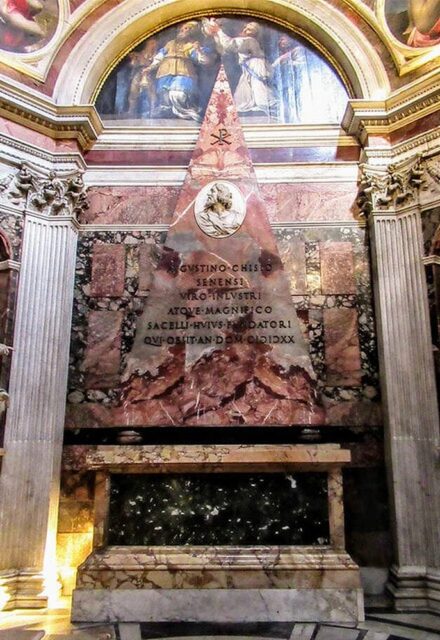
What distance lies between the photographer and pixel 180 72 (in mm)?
7852

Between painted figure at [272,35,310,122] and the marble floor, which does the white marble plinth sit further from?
painted figure at [272,35,310,122]

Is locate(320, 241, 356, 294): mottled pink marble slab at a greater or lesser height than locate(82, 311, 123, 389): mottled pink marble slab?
greater

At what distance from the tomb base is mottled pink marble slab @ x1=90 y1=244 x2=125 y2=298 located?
10.5ft

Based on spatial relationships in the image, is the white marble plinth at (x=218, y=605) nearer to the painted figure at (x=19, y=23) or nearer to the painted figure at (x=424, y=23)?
the painted figure at (x=424, y=23)

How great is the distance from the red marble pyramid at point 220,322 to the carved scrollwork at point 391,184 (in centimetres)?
136

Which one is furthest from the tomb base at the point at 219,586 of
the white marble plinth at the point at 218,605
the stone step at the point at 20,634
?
the stone step at the point at 20,634

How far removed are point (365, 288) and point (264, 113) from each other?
113 inches

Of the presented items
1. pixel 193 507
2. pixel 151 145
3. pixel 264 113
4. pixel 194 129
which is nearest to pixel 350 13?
pixel 264 113

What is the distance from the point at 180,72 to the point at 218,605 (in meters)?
6.79

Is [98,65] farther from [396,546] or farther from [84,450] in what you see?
[396,546]

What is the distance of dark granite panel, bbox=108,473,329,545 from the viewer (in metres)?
5.06

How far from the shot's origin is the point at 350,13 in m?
7.57

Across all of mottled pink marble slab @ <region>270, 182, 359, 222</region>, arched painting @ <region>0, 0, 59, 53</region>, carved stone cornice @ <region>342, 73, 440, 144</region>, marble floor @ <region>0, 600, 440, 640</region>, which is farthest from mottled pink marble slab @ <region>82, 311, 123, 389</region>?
carved stone cornice @ <region>342, 73, 440, 144</region>

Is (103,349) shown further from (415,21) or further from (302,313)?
(415,21)
